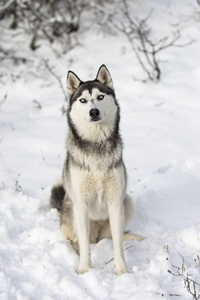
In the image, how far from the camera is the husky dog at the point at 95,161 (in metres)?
3.47

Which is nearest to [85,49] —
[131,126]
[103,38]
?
[103,38]

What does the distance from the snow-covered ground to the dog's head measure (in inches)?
49.1

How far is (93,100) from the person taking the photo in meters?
3.42

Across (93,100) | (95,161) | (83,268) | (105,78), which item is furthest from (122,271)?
(105,78)

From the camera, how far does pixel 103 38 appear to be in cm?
944

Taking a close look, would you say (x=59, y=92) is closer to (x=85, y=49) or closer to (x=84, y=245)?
(x=85, y=49)

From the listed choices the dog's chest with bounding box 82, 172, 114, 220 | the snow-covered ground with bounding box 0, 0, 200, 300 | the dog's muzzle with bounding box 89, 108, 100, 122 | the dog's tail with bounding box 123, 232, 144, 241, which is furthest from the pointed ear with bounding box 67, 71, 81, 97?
the dog's tail with bounding box 123, 232, 144, 241

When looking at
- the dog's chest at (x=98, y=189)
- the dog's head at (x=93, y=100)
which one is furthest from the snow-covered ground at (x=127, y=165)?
the dog's head at (x=93, y=100)

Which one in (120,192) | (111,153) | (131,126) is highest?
(111,153)

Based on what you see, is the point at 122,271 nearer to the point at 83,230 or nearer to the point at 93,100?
the point at 83,230

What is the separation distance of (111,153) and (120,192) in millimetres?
354

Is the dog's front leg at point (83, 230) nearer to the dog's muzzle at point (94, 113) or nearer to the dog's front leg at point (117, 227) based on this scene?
the dog's front leg at point (117, 227)

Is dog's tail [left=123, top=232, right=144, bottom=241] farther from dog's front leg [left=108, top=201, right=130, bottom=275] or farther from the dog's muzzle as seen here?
the dog's muzzle

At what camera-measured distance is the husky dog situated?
3.47 m
